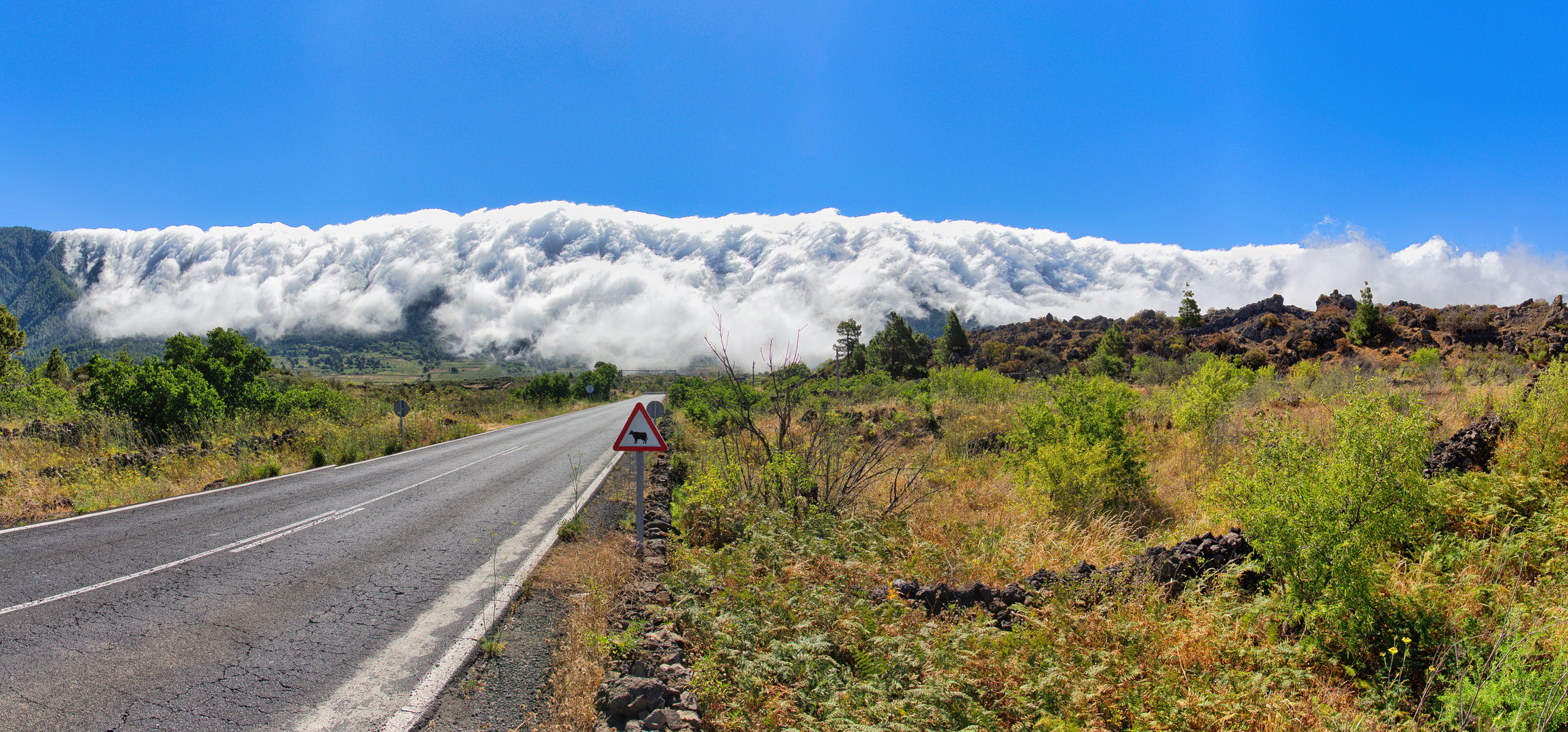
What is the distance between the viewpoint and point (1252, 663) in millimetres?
3967

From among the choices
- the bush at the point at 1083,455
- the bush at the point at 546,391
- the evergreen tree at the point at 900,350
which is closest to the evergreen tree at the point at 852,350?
the evergreen tree at the point at 900,350

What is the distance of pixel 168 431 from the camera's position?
13508 millimetres

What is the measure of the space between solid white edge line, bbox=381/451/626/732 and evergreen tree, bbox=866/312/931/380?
5409 cm

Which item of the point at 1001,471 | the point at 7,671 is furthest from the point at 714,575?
the point at 1001,471

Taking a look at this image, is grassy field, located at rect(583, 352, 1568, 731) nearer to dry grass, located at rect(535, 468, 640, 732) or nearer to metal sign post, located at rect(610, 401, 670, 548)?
dry grass, located at rect(535, 468, 640, 732)

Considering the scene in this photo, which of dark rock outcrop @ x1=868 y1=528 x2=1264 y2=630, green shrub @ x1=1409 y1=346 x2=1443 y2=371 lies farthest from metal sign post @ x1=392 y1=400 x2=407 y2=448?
green shrub @ x1=1409 y1=346 x2=1443 y2=371

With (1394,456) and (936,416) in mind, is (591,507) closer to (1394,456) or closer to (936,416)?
(1394,456)

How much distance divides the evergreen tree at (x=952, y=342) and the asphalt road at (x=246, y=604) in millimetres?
57271

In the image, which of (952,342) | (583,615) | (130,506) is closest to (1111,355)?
(952,342)

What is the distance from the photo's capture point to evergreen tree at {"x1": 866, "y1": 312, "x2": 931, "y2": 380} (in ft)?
198

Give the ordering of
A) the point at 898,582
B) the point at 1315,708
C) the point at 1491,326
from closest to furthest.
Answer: the point at 1315,708 < the point at 898,582 < the point at 1491,326

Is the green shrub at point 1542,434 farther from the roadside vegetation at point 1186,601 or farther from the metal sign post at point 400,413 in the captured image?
the metal sign post at point 400,413

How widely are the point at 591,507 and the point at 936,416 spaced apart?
1214 centimetres

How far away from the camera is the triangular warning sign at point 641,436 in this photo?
6.73m
